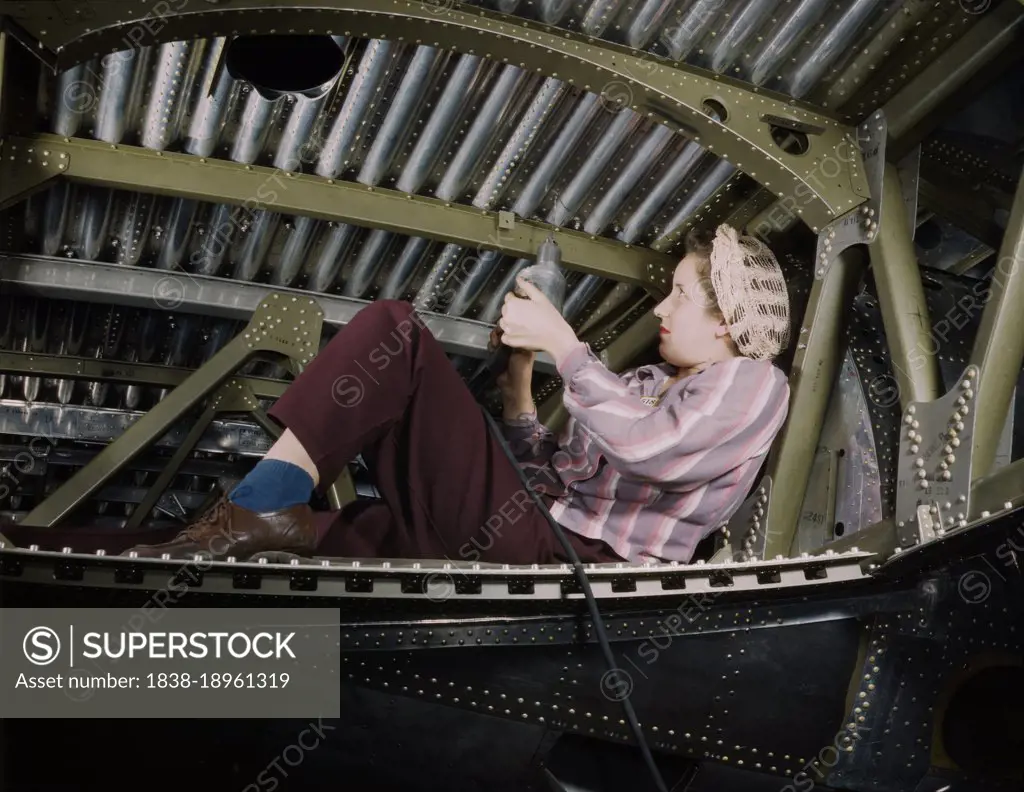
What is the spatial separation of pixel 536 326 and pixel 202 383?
6.90 ft

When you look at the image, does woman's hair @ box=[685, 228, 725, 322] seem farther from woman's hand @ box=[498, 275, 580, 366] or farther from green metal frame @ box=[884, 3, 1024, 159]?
green metal frame @ box=[884, 3, 1024, 159]

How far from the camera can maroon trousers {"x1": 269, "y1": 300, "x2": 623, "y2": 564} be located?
256cm

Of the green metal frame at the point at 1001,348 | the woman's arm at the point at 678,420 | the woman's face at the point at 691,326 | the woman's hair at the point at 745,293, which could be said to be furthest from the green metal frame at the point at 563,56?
the woman's arm at the point at 678,420

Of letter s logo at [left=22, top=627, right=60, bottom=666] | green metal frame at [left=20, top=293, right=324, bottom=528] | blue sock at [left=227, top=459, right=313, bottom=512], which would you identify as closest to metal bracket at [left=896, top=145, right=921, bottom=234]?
blue sock at [left=227, top=459, right=313, bottom=512]

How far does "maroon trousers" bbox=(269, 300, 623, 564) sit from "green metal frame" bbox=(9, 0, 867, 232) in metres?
0.97

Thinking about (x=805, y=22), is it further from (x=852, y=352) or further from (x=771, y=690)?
(x=771, y=690)

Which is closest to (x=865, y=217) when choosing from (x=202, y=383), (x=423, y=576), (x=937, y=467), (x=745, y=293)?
(x=745, y=293)

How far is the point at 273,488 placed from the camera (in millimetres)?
2346

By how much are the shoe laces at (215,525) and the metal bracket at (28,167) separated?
1792 mm

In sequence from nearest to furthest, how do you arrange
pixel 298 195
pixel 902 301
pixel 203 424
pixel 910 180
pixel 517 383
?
pixel 902 301
pixel 910 180
pixel 517 383
pixel 298 195
pixel 203 424

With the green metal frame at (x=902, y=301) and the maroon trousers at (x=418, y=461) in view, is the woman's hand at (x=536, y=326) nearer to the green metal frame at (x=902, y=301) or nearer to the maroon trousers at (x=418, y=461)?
the maroon trousers at (x=418, y=461)

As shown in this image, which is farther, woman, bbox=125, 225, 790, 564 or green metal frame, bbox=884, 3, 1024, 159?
green metal frame, bbox=884, 3, 1024, 159

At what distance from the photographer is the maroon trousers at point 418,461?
2.56 m

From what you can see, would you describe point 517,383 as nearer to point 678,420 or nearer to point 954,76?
point 678,420
